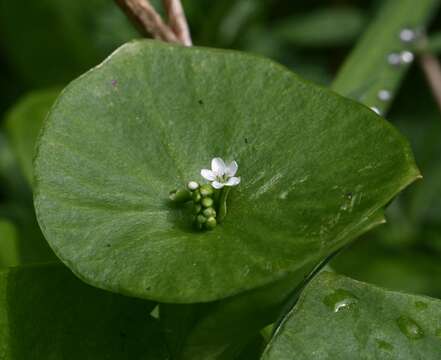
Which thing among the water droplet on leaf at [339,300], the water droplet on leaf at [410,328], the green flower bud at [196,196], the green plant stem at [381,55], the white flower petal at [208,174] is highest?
the white flower petal at [208,174]

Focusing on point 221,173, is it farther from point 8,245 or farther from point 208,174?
point 8,245

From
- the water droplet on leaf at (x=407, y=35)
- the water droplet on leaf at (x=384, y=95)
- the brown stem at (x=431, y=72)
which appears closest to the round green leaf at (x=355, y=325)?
the water droplet on leaf at (x=384, y=95)

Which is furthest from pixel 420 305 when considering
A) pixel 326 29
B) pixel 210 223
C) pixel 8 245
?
pixel 326 29

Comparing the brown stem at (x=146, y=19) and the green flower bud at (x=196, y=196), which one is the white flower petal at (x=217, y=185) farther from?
the brown stem at (x=146, y=19)

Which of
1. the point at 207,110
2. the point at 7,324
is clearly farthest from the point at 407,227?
the point at 7,324

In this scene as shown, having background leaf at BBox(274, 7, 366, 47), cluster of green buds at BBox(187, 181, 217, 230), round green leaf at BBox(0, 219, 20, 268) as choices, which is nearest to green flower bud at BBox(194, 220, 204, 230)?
cluster of green buds at BBox(187, 181, 217, 230)

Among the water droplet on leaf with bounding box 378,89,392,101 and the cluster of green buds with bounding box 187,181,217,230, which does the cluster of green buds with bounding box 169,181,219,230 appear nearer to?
the cluster of green buds with bounding box 187,181,217,230

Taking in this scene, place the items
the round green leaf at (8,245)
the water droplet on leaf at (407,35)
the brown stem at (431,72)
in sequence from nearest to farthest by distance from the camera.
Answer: the round green leaf at (8,245), the water droplet on leaf at (407,35), the brown stem at (431,72)
